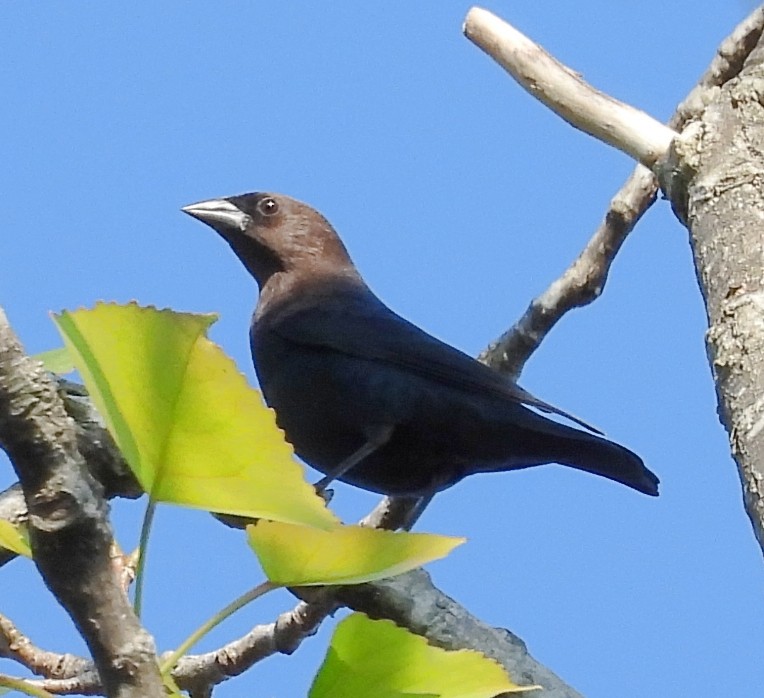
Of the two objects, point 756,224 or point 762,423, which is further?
point 756,224

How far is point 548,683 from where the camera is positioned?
1791 mm

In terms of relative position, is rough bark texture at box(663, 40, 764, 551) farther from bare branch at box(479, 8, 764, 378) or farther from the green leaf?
the green leaf

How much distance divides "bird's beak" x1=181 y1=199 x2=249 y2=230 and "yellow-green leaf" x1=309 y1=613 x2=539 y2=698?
11.4 feet

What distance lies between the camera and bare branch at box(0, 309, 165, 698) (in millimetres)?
923

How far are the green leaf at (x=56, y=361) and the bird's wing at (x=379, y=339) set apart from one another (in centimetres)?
220

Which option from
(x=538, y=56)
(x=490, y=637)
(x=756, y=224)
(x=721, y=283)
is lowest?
(x=490, y=637)

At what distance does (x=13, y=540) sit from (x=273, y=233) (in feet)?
11.6

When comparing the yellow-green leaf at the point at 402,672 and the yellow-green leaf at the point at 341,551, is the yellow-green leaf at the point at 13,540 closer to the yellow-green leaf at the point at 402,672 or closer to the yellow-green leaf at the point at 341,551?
the yellow-green leaf at the point at 341,551

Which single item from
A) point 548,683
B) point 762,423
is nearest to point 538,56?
point 762,423

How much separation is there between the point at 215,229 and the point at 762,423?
3120 millimetres

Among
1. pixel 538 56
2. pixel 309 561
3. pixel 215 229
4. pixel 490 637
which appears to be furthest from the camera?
pixel 215 229

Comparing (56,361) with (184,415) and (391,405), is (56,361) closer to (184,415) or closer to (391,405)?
(184,415)

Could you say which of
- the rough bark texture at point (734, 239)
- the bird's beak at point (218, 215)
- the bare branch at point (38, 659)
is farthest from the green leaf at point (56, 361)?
the bird's beak at point (218, 215)

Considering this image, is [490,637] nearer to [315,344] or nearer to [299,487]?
[299,487]
